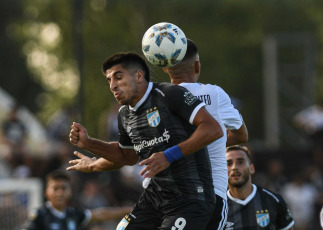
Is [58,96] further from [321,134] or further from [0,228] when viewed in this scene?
[0,228]

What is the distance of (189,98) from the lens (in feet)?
23.9

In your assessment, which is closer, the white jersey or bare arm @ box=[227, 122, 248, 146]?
the white jersey

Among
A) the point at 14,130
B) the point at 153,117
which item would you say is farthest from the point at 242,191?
the point at 14,130

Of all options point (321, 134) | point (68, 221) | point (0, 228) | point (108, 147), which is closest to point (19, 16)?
point (321, 134)

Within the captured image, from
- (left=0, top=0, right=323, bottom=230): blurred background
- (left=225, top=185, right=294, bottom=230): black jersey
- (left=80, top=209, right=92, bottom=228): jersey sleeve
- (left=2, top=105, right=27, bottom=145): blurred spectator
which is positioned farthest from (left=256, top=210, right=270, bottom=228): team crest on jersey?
(left=2, top=105, right=27, bottom=145): blurred spectator

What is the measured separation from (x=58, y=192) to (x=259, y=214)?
3.68 m

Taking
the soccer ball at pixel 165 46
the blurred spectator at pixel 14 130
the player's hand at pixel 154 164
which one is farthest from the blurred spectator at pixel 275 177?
the player's hand at pixel 154 164

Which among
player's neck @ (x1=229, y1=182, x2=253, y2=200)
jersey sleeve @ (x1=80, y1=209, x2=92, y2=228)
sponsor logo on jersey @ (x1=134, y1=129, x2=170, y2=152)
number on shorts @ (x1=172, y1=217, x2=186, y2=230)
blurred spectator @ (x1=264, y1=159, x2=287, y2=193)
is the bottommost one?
blurred spectator @ (x1=264, y1=159, x2=287, y2=193)

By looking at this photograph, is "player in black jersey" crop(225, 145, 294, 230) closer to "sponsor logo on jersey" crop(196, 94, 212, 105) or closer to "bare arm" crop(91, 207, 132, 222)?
"sponsor logo on jersey" crop(196, 94, 212, 105)

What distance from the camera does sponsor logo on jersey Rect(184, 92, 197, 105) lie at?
7251 millimetres

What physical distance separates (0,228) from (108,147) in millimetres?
7612

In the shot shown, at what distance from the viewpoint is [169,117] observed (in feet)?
24.2

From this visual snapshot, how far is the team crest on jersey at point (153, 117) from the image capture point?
7396 millimetres

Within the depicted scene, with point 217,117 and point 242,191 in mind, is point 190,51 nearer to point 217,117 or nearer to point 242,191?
point 217,117
